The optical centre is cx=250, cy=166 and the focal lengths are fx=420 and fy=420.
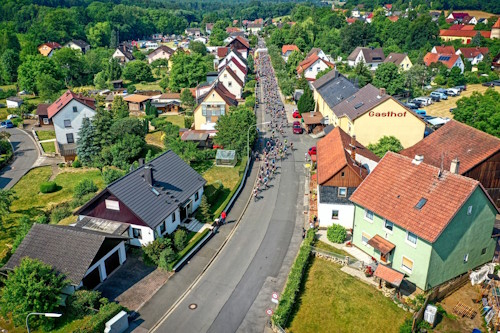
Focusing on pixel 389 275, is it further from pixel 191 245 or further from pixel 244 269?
pixel 191 245

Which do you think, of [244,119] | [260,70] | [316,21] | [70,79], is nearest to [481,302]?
[244,119]

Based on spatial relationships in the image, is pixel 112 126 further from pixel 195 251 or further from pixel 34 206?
pixel 195 251

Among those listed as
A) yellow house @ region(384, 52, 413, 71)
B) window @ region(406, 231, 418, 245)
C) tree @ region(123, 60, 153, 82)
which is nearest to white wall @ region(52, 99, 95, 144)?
window @ region(406, 231, 418, 245)

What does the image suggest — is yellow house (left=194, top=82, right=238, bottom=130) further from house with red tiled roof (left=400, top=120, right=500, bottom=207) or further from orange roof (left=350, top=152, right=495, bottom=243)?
orange roof (left=350, top=152, right=495, bottom=243)

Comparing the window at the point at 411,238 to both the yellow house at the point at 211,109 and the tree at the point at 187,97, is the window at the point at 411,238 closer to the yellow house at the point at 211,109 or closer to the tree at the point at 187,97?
the yellow house at the point at 211,109

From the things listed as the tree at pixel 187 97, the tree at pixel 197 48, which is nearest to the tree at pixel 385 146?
the tree at pixel 187 97

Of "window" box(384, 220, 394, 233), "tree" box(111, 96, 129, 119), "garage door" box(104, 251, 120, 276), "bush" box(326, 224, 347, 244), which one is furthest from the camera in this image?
"tree" box(111, 96, 129, 119)
